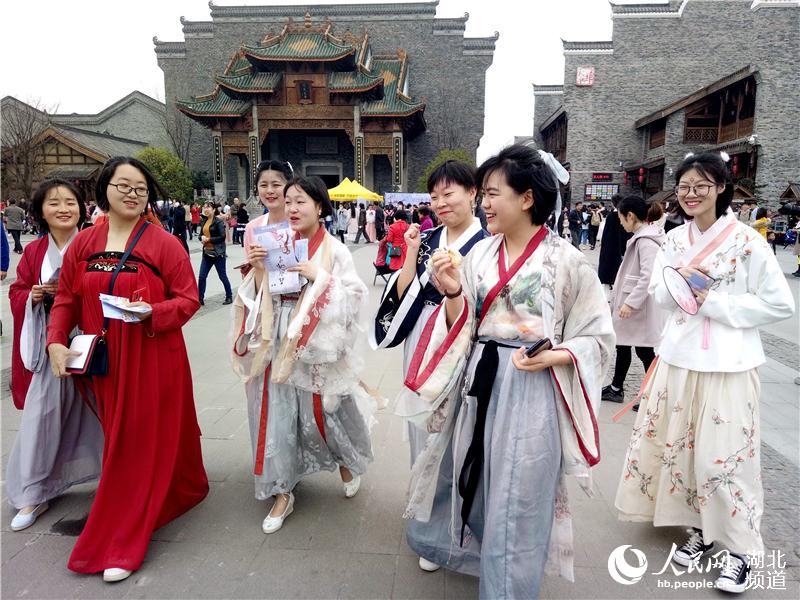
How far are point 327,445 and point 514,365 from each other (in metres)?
1.39

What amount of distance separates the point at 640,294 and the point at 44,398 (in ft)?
12.5

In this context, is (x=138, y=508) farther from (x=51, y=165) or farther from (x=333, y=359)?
(x=51, y=165)

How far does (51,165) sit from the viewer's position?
2583 cm

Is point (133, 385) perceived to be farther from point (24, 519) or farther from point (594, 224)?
point (594, 224)

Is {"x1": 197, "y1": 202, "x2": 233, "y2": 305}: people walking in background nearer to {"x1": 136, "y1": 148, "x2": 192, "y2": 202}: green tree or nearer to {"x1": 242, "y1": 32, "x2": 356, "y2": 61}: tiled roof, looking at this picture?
{"x1": 136, "y1": 148, "x2": 192, "y2": 202}: green tree

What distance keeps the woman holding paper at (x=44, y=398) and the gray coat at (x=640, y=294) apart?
3.64m

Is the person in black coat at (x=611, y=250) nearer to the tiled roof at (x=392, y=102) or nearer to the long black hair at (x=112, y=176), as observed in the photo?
the long black hair at (x=112, y=176)

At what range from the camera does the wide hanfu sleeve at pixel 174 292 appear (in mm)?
2447

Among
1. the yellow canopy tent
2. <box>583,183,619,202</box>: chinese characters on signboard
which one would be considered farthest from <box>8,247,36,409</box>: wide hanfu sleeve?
<box>583,183,619,202</box>: chinese characters on signboard

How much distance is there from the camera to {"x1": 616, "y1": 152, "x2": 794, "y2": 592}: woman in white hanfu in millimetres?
2354

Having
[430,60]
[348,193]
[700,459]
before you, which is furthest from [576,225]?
[700,459]

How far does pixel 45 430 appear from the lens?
2.81 metres

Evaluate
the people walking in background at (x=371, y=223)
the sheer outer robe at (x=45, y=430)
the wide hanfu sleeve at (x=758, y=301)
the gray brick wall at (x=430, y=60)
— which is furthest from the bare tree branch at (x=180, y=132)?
the wide hanfu sleeve at (x=758, y=301)

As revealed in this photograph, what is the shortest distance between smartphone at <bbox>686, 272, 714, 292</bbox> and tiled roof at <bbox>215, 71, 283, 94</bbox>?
26408 mm
